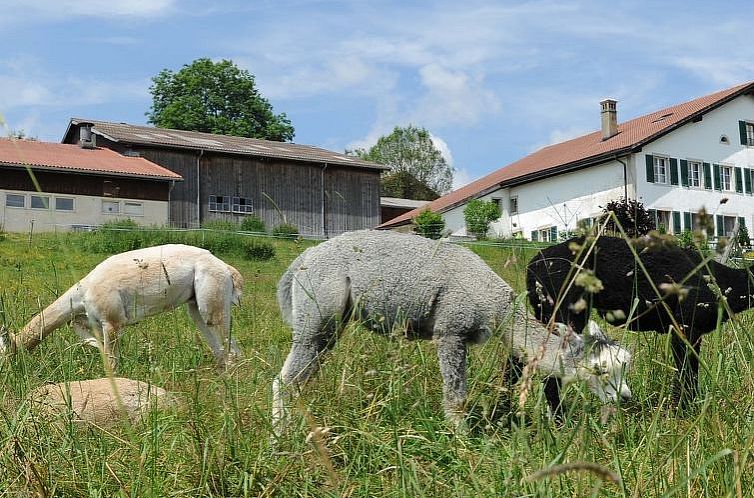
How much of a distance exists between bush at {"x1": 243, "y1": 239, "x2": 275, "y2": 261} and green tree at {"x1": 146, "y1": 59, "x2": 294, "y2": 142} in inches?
1619

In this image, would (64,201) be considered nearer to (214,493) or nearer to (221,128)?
(221,128)

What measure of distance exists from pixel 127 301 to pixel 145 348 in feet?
9.78

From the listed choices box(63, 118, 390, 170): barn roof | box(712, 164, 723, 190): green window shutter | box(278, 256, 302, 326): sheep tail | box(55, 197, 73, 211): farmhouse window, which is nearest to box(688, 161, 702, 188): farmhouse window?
box(712, 164, 723, 190): green window shutter

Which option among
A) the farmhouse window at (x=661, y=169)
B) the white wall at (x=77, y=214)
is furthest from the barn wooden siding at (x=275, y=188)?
the farmhouse window at (x=661, y=169)

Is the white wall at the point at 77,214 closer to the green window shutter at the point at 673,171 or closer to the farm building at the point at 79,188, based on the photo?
the farm building at the point at 79,188

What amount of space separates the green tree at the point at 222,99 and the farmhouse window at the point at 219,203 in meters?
21.7

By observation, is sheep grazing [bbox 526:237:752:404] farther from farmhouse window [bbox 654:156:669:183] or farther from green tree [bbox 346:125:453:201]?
green tree [bbox 346:125:453:201]

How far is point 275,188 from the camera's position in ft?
145

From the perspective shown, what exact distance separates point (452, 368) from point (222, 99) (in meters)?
62.3

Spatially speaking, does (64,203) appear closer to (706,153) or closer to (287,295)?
(706,153)

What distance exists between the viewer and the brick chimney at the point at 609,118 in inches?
1783

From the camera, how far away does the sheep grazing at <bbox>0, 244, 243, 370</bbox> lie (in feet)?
26.8

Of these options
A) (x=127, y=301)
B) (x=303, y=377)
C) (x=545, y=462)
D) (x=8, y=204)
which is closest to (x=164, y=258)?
(x=127, y=301)

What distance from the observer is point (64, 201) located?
36.5 meters
